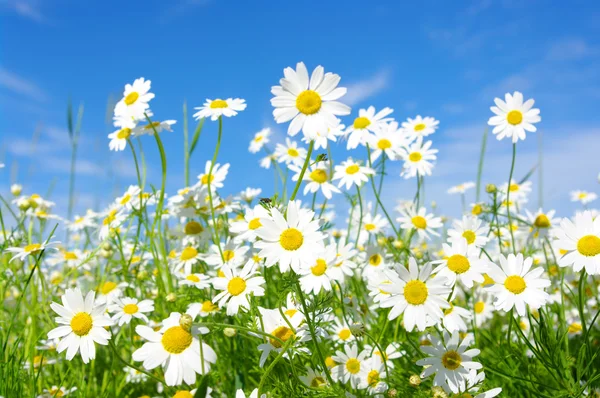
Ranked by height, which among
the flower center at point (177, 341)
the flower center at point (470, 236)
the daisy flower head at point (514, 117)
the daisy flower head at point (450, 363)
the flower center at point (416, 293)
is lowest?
the daisy flower head at point (450, 363)

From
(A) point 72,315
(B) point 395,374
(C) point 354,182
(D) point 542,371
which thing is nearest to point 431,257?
(C) point 354,182

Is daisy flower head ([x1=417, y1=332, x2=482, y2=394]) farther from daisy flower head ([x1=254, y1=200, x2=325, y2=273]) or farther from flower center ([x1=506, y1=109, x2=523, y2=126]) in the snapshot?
flower center ([x1=506, y1=109, x2=523, y2=126])

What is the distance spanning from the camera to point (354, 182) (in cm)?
312

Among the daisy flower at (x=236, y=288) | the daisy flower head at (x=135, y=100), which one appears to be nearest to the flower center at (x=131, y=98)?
the daisy flower head at (x=135, y=100)

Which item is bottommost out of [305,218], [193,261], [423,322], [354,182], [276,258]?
[423,322]

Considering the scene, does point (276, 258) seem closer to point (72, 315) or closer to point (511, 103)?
point (72, 315)

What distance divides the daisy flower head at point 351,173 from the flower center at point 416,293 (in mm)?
1366

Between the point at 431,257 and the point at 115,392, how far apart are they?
1.86 metres

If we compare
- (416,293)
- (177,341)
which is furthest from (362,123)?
(177,341)

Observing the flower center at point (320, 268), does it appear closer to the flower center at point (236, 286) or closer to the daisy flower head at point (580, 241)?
the flower center at point (236, 286)

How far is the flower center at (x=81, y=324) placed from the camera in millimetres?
1839

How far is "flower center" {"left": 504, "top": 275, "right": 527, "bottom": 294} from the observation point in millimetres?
1878

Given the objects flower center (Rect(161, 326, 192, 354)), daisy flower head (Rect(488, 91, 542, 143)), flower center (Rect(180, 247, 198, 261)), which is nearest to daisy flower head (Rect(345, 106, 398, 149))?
daisy flower head (Rect(488, 91, 542, 143))

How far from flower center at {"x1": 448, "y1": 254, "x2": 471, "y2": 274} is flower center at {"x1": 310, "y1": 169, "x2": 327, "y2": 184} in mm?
1217
